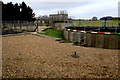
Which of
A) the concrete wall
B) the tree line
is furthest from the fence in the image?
the concrete wall

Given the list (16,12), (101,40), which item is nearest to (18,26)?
(16,12)

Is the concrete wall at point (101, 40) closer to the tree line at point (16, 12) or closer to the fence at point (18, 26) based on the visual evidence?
the fence at point (18, 26)

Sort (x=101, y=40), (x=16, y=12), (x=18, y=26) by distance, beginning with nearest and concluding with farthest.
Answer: (x=101, y=40)
(x=18, y=26)
(x=16, y=12)

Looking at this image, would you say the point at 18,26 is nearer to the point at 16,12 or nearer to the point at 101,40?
the point at 16,12

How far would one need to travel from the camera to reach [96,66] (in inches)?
203

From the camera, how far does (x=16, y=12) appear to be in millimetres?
27125

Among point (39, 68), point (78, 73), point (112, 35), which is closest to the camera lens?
point (78, 73)

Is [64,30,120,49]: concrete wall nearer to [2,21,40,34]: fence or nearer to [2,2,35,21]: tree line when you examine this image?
[2,21,40,34]: fence

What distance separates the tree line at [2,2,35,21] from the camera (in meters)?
25.8

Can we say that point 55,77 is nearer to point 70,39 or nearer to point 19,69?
point 19,69

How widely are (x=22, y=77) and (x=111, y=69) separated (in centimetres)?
381

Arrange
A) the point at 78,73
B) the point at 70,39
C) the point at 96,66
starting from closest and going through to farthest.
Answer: the point at 78,73 → the point at 96,66 → the point at 70,39

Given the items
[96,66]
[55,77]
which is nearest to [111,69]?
[96,66]

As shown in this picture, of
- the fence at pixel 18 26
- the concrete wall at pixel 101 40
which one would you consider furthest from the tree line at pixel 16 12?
the concrete wall at pixel 101 40
